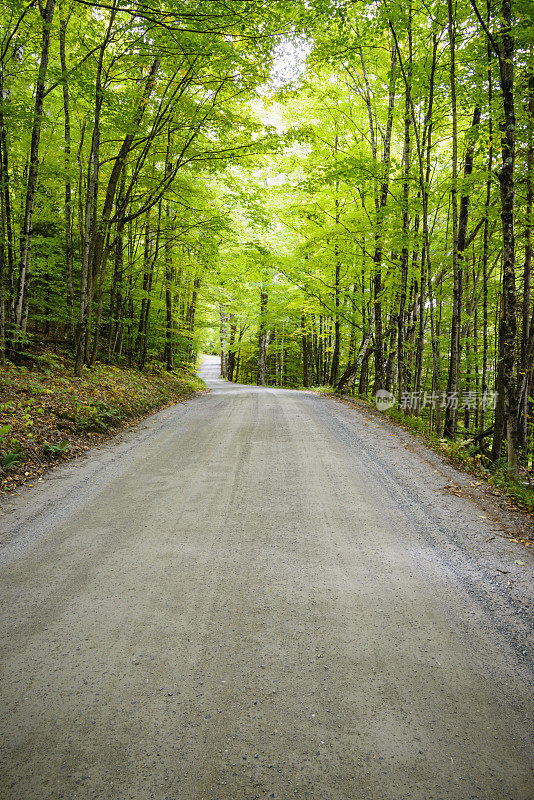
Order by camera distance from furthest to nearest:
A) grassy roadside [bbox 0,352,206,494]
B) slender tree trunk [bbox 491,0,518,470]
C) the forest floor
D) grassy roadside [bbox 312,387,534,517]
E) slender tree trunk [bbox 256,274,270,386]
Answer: slender tree trunk [bbox 256,274,270,386] → grassy roadside [bbox 0,352,206,494] → slender tree trunk [bbox 491,0,518,470] → grassy roadside [bbox 312,387,534,517] → the forest floor

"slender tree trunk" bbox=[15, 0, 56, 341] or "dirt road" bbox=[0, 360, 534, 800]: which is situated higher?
"slender tree trunk" bbox=[15, 0, 56, 341]

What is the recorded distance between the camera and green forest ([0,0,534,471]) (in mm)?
6992

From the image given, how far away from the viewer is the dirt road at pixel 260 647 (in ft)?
5.51

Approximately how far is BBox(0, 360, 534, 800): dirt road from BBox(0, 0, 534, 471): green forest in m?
3.55

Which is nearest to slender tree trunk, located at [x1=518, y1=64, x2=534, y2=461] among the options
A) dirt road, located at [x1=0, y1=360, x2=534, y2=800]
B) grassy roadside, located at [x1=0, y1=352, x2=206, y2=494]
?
dirt road, located at [x1=0, y1=360, x2=534, y2=800]

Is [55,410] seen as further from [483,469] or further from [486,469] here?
[486,469]

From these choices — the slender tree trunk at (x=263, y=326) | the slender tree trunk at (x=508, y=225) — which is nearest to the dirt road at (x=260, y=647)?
the slender tree trunk at (x=508, y=225)

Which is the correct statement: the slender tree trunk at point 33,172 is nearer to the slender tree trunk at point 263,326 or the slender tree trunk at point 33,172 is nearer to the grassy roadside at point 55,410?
the grassy roadside at point 55,410

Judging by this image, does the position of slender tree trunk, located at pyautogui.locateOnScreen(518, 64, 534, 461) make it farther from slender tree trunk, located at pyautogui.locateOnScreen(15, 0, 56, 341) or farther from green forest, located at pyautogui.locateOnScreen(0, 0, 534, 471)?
slender tree trunk, located at pyautogui.locateOnScreen(15, 0, 56, 341)

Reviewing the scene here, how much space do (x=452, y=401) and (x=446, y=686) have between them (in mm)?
8369

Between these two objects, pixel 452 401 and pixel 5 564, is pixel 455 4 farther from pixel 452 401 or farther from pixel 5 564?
pixel 5 564

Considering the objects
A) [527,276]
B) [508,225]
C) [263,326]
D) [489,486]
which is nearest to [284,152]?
[527,276]

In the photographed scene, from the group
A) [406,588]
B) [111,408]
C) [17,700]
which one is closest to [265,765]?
[17,700]

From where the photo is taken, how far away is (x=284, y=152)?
10.9 m
